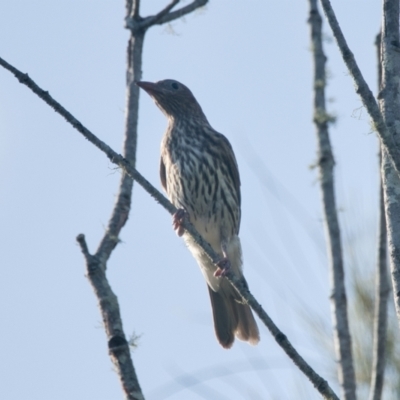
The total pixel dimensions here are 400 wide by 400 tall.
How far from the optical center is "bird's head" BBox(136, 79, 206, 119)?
6.86 metres

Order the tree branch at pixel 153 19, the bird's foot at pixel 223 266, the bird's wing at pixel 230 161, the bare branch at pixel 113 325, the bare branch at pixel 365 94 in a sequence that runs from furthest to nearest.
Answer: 1. the bird's wing at pixel 230 161
2. the tree branch at pixel 153 19
3. the bird's foot at pixel 223 266
4. the bare branch at pixel 113 325
5. the bare branch at pixel 365 94

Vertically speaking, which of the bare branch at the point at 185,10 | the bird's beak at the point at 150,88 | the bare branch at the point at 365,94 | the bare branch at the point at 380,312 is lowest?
the bare branch at the point at 380,312

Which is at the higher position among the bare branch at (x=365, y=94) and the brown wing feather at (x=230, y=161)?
the brown wing feather at (x=230, y=161)

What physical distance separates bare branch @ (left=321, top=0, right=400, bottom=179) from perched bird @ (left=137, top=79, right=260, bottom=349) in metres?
2.90

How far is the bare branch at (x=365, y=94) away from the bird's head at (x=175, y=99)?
3.66m

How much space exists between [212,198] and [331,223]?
1.67 m

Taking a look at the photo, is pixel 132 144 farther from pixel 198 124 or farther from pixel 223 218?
pixel 198 124

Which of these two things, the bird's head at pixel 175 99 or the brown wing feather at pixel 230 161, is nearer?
the brown wing feather at pixel 230 161

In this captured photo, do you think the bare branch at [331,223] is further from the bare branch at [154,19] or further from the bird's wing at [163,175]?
the bird's wing at [163,175]

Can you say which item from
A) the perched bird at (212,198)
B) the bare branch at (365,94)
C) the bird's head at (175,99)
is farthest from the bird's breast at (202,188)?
the bare branch at (365,94)

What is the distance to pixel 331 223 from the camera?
4.55 m

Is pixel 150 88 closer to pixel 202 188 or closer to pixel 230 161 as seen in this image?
pixel 230 161

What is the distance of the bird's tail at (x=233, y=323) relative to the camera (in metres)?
6.12

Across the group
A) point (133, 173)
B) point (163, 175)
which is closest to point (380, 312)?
point (133, 173)
